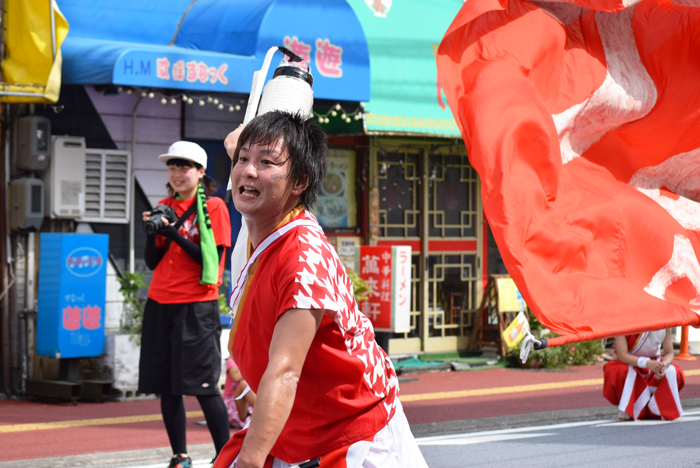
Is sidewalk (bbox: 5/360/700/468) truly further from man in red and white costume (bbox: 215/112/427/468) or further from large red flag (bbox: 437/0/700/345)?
man in red and white costume (bbox: 215/112/427/468)

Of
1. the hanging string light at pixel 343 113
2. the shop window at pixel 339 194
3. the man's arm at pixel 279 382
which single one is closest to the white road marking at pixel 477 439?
the hanging string light at pixel 343 113

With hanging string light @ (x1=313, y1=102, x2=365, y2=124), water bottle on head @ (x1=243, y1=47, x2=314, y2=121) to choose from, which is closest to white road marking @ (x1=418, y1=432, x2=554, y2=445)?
hanging string light @ (x1=313, y1=102, x2=365, y2=124)

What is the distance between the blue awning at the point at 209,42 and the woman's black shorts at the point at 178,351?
3.60 meters

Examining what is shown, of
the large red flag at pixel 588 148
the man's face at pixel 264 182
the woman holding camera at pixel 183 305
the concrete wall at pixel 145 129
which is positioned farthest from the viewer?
the concrete wall at pixel 145 129

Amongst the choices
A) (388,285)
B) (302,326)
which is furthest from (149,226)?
(388,285)

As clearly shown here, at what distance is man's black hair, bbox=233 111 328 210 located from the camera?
3211 millimetres

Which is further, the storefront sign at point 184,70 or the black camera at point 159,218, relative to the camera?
the storefront sign at point 184,70

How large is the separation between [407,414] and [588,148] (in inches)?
203

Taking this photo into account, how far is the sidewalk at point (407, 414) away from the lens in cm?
762

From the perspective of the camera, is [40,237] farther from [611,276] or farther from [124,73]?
[611,276]

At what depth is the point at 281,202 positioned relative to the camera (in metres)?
3.21

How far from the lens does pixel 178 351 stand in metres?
6.39

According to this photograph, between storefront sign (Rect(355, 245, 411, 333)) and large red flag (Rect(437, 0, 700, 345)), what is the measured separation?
7.17 m

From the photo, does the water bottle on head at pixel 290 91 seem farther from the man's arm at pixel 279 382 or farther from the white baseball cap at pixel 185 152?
the white baseball cap at pixel 185 152
